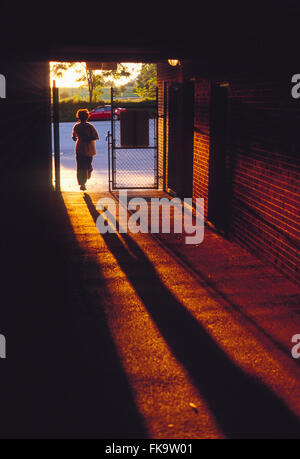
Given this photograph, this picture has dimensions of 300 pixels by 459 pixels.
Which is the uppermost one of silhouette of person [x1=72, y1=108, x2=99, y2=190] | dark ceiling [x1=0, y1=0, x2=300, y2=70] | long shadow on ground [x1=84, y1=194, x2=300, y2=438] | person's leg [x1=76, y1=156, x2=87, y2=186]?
dark ceiling [x1=0, y1=0, x2=300, y2=70]

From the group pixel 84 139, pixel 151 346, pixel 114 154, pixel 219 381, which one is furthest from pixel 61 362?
pixel 114 154

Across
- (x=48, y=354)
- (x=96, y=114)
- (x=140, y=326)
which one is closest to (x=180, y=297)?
(x=140, y=326)

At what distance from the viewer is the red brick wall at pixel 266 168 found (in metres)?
6.61

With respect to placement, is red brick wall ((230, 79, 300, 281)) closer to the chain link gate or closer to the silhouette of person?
the chain link gate

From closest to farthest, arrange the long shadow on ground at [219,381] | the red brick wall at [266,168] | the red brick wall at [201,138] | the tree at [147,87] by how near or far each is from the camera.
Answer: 1. the long shadow on ground at [219,381]
2. the red brick wall at [266,168]
3. the red brick wall at [201,138]
4. the tree at [147,87]

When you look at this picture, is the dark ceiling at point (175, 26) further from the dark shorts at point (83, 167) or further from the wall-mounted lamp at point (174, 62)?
Answer: the dark shorts at point (83, 167)

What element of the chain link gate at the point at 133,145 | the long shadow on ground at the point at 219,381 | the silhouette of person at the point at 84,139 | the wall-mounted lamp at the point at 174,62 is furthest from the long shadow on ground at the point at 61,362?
the chain link gate at the point at 133,145

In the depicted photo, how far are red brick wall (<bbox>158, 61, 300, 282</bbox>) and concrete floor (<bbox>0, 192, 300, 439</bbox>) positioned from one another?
1.11ft

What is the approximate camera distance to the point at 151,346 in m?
5.05

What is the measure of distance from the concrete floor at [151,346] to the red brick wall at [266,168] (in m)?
0.34

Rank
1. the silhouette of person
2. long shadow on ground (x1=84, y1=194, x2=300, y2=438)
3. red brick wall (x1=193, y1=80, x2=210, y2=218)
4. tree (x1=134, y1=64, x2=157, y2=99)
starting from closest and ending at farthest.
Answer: long shadow on ground (x1=84, y1=194, x2=300, y2=438), red brick wall (x1=193, y1=80, x2=210, y2=218), the silhouette of person, tree (x1=134, y1=64, x2=157, y2=99)

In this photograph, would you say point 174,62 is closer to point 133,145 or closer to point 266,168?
point 133,145

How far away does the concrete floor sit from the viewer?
392cm

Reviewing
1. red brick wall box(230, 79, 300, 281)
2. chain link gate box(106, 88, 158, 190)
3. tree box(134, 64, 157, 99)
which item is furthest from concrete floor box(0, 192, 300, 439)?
tree box(134, 64, 157, 99)
